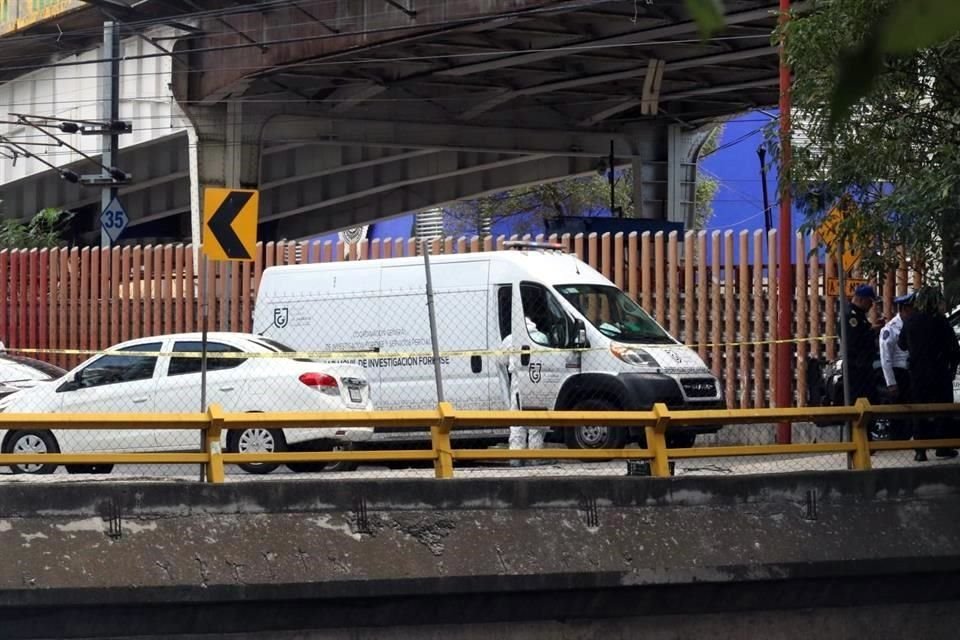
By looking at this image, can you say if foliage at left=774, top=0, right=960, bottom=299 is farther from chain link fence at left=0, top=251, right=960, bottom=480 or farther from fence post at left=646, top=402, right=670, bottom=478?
chain link fence at left=0, top=251, right=960, bottom=480

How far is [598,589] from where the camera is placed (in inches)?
322

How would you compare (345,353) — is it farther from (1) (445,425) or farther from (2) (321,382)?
(1) (445,425)

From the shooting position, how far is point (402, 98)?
34438mm

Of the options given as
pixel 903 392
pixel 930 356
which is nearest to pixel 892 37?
pixel 930 356

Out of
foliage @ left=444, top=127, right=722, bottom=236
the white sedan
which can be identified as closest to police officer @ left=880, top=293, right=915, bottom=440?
the white sedan

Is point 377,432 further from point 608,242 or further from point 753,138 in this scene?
point 753,138

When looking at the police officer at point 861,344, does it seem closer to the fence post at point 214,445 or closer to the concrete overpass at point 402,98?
the fence post at point 214,445

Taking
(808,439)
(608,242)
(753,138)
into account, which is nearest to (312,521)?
(808,439)

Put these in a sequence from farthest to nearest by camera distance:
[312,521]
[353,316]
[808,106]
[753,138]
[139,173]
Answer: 1. [753,138]
2. [139,173]
3. [353,316]
4. [808,106]
5. [312,521]

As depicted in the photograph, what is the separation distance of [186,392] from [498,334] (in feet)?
11.3

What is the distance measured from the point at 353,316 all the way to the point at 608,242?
4.38 metres

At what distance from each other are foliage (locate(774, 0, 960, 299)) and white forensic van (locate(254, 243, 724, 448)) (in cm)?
455

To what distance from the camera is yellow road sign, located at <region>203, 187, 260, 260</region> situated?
40.2 feet

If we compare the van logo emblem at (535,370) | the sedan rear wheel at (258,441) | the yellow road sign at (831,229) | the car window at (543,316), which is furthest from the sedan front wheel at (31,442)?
the yellow road sign at (831,229)
